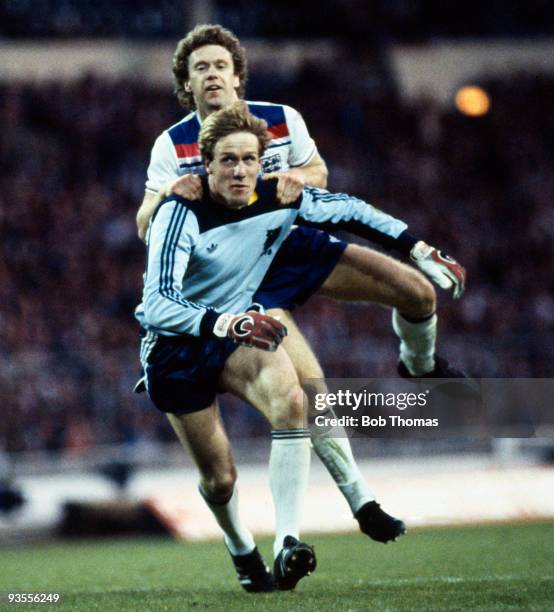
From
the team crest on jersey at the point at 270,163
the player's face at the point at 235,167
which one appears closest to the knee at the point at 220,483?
the player's face at the point at 235,167

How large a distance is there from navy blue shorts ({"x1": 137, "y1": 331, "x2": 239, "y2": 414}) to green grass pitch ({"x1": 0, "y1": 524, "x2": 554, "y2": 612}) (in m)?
0.89

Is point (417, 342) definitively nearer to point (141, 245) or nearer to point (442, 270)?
point (442, 270)

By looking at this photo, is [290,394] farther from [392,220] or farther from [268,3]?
[268,3]

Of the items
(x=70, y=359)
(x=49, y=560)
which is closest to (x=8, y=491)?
(x=70, y=359)

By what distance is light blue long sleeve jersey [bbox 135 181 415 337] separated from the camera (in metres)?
5.78

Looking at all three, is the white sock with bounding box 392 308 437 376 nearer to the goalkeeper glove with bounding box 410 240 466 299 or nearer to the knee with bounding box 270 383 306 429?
the goalkeeper glove with bounding box 410 240 466 299

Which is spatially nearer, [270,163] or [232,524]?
[232,524]

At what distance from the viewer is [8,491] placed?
12016mm

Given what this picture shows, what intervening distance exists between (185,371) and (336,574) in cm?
170

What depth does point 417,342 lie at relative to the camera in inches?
273

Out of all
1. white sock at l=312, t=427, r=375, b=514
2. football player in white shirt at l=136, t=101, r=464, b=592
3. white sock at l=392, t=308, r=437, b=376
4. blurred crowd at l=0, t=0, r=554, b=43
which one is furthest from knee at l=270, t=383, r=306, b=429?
blurred crowd at l=0, t=0, r=554, b=43

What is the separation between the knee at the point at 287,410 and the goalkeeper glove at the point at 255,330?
0.37 m

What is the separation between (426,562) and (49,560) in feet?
11.0

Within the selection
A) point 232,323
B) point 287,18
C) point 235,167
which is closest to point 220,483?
point 232,323
